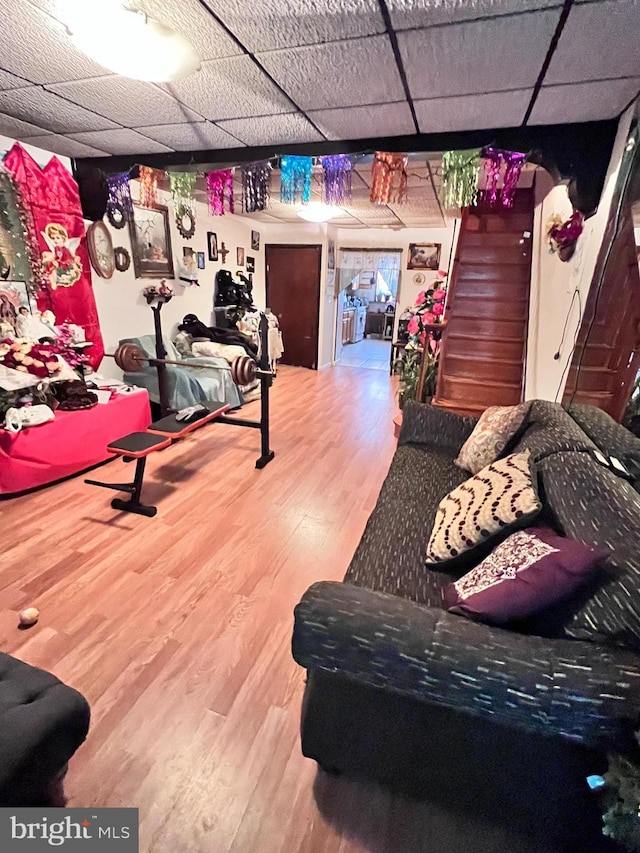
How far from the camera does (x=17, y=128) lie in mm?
2752

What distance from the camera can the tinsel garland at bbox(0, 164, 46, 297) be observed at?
2994mm

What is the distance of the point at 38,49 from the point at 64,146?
1.58 meters

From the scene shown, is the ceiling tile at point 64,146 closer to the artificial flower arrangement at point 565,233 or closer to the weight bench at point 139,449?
the weight bench at point 139,449

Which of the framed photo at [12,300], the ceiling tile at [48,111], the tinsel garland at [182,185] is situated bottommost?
the framed photo at [12,300]

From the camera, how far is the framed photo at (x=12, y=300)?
116 inches

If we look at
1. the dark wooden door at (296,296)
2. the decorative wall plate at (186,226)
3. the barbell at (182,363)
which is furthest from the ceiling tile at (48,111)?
the dark wooden door at (296,296)

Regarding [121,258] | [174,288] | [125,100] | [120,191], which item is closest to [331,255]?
[174,288]

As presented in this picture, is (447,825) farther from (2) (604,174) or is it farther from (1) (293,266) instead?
(1) (293,266)

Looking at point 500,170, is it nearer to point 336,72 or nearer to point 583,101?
point 583,101

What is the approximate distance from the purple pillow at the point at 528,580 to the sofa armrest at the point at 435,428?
138 centimetres

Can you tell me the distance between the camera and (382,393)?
569 centimetres

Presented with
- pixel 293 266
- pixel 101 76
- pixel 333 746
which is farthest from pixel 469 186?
pixel 293 266

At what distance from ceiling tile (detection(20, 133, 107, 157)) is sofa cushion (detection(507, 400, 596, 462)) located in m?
3.55

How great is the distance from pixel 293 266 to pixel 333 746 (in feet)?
21.9
